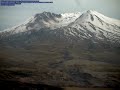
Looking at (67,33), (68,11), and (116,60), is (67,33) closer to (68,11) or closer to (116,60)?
(68,11)

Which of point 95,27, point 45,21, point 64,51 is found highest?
point 45,21

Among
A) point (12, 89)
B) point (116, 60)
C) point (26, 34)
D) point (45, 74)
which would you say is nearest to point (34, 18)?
point (26, 34)

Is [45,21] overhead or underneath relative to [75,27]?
overhead

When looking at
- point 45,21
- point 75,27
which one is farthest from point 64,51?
point 45,21

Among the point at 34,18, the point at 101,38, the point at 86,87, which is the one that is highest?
the point at 34,18

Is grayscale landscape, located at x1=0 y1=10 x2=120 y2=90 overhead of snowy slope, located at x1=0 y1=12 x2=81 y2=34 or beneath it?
beneath

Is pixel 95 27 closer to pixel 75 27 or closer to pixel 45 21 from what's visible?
pixel 75 27

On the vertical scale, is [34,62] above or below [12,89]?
above

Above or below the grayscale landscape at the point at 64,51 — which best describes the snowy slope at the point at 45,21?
above
